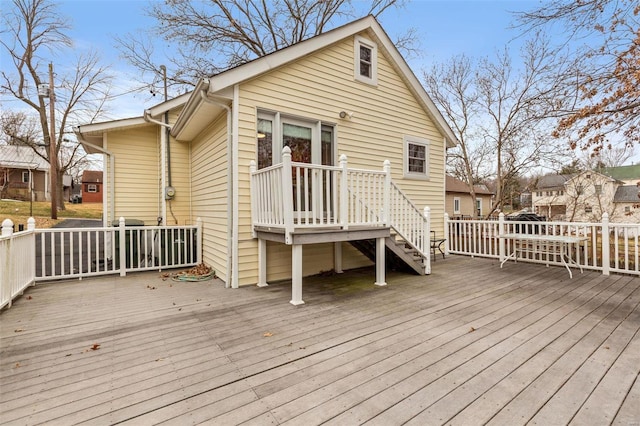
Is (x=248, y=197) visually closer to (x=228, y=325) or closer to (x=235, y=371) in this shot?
(x=228, y=325)

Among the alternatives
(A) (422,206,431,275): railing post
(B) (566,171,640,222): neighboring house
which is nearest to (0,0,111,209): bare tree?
(A) (422,206,431,275): railing post

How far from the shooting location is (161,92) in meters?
12.4

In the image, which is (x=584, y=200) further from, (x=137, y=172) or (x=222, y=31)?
(x=137, y=172)

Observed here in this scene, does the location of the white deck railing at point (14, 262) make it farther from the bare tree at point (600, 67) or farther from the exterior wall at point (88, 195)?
the exterior wall at point (88, 195)

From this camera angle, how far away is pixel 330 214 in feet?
17.2

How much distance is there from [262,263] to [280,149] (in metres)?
2.14

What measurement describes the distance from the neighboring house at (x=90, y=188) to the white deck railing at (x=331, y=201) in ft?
135

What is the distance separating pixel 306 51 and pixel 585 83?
16.8 feet

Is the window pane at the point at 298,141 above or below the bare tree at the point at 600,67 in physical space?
below

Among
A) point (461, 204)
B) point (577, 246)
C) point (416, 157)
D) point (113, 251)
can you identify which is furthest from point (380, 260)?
point (461, 204)

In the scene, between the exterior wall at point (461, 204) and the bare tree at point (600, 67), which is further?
the exterior wall at point (461, 204)

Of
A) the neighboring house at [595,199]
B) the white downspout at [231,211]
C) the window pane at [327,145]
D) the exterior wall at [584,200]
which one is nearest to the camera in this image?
the white downspout at [231,211]

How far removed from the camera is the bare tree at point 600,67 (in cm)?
452

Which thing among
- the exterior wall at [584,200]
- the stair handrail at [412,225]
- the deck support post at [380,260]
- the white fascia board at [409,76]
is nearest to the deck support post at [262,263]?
the deck support post at [380,260]
